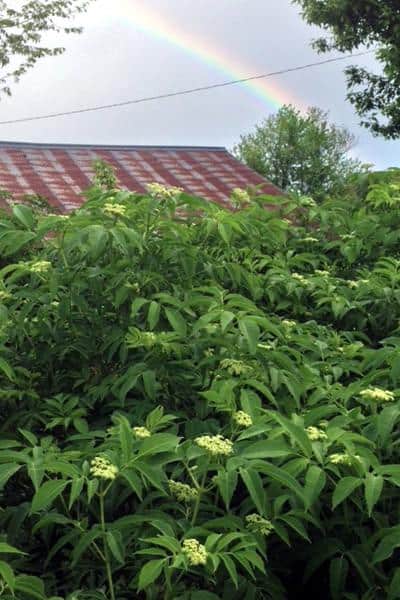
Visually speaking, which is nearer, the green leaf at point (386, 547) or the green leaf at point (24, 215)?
the green leaf at point (386, 547)

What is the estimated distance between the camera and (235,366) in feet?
7.30

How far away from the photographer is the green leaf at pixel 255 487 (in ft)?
5.71

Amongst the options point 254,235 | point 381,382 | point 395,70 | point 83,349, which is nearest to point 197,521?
point 83,349

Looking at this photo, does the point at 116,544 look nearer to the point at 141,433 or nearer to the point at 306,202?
the point at 141,433

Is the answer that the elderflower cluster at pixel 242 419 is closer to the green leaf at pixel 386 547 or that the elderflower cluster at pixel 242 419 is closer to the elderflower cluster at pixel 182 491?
the elderflower cluster at pixel 182 491

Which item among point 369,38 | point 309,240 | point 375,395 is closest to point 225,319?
point 375,395

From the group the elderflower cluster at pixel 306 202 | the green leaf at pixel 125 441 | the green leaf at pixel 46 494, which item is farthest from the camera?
the elderflower cluster at pixel 306 202

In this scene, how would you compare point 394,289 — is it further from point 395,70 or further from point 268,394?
point 395,70

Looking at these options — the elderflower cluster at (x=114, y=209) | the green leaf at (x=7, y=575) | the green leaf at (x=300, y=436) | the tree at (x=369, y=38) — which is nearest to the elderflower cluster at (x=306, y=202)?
the elderflower cluster at (x=114, y=209)

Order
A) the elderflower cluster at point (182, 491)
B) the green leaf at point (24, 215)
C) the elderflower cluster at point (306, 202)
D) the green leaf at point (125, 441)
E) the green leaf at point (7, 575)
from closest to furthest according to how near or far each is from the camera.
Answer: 1. the green leaf at point (7, 575)
2. the green leaf at point (125, 441)
3. the elderflower cluster at point (182, 491)
4. the green leaf at point (24, 215)
5. the elderflower cluster at point (306, 202)

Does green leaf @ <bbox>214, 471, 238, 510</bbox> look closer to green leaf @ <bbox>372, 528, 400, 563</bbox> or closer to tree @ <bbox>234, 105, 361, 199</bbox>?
green leaf @ <bbox>372, 528, 400, 563</bbox>

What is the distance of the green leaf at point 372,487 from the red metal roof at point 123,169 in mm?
7166

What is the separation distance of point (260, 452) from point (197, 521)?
240 millimetres

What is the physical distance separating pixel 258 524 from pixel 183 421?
1.86ft
